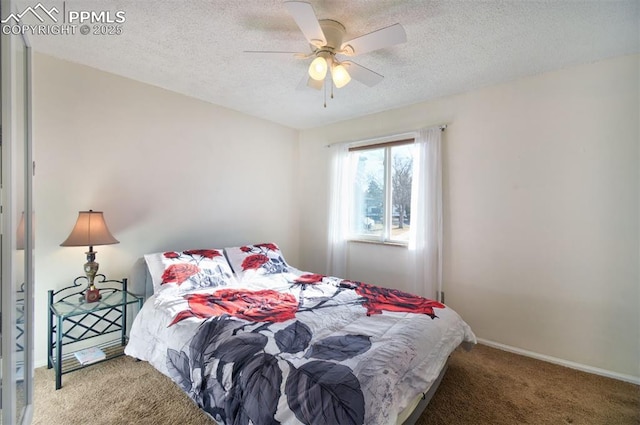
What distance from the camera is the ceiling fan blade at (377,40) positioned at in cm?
155

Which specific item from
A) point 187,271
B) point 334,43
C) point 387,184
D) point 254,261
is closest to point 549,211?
point 387,184

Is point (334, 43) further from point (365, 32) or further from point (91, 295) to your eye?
point (91, 295)

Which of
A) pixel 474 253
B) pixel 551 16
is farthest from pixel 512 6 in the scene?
pixel 474 253

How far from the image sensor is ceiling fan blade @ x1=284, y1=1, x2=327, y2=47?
4.52 feet

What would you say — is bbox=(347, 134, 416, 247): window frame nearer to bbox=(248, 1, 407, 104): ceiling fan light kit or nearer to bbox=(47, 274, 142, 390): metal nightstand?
bbox=(248, 1, 407, 104): ceiling fan light kit

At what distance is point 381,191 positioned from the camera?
3488 mm

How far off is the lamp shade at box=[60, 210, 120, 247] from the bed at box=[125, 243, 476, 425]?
1.31 feet

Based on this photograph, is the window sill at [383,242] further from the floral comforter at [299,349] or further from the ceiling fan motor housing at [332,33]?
the ceiling fan motor housing at [332,33]

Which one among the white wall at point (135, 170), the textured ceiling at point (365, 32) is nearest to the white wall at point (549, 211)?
the textured ceiling at point (365, 32)

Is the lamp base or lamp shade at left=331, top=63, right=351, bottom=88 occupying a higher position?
lamp shade at left=331, top=63, right=351, bottom=88

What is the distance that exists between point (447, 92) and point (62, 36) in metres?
3.23

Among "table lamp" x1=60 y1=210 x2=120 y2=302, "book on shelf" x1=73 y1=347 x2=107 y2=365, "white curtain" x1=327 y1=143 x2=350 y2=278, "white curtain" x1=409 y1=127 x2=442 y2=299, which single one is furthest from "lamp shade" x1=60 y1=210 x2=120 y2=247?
"white curtain" x1=409 y1=127 x2=442 y2=299

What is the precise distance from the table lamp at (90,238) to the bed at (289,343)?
1.17ft

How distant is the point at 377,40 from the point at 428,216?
6.06 feet
